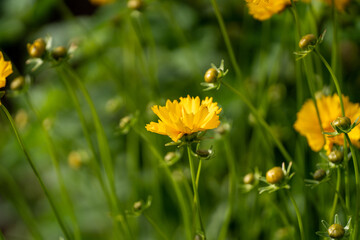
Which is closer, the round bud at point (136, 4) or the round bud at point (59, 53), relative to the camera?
the round bud at point (59, 53)

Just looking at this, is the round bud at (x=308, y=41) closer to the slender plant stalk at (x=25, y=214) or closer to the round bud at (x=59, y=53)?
the round bud at (x=59, y=53)

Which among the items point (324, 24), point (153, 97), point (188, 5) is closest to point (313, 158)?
point (153, 97)

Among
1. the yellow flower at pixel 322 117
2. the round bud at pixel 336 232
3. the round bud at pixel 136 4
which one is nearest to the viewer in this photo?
the round bud at pixel 336 232

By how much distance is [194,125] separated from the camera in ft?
1.60

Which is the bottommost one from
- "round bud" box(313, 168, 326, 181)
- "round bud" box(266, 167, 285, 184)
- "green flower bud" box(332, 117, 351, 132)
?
"round bud" box(313, 168, 326, 181)

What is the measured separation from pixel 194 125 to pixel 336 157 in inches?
6.6

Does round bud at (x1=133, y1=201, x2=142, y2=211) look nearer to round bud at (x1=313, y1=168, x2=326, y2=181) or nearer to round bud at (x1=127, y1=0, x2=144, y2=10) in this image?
round bud at (x1=313, y1=168, x2=326, y2=181)

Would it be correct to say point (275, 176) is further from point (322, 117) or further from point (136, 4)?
point (136, 4)

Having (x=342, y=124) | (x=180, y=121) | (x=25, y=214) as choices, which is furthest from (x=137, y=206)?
(x=25, y=214)

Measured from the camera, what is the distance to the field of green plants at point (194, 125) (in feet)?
1.84

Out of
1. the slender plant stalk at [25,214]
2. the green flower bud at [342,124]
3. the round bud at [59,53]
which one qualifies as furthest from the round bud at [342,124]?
the slender plant stalk at [25,214]

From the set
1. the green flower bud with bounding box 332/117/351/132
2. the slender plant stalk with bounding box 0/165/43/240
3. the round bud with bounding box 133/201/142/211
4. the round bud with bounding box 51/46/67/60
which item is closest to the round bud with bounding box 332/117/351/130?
the green flower bud with bounding box 332/117/351/132

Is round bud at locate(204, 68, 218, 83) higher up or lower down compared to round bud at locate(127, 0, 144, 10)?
lower down

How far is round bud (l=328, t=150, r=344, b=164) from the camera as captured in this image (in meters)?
0.53
